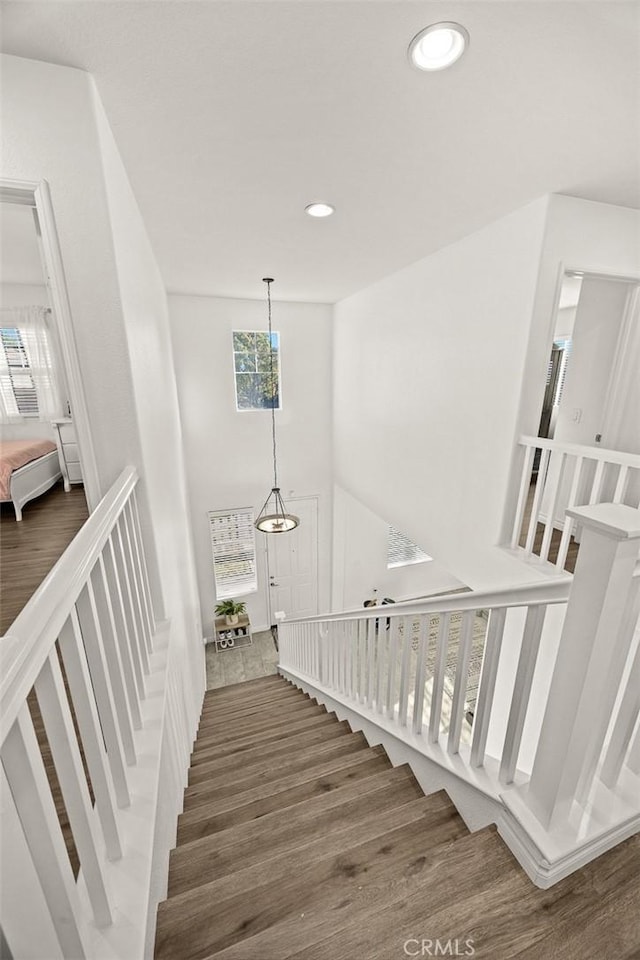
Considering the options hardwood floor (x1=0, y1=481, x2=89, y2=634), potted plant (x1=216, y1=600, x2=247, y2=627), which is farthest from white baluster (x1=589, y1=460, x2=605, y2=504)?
potted plant (x1=216, y1=600, x2=247, y2=627)

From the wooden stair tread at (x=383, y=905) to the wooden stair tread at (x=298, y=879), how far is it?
26mm

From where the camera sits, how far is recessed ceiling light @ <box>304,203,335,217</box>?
2.48 meters

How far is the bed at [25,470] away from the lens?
3.05 m

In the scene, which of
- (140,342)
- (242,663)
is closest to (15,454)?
(140,342)

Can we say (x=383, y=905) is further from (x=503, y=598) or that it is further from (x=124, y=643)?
(x=124, y=643)

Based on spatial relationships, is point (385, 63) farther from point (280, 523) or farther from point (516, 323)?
point (280, 523)

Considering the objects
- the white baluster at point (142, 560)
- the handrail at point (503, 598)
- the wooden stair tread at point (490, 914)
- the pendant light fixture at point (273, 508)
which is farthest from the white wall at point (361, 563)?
the wooden stair tread at point (490, 914)

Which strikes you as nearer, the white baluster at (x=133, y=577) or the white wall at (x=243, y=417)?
the white baluster at (x=133, y=577)

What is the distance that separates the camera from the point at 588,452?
229 centimetres

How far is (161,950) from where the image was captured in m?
1.01

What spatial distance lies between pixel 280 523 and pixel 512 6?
406 cm

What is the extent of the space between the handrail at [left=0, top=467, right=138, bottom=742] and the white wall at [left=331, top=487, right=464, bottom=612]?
206 inches

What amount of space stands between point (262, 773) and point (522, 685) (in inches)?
59.5

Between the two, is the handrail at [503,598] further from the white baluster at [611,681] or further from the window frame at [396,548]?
the window frame at [396,548]
